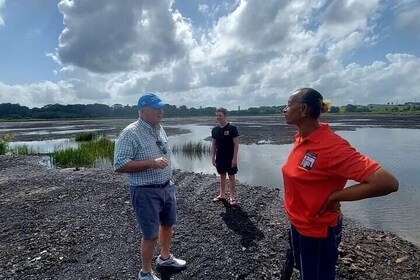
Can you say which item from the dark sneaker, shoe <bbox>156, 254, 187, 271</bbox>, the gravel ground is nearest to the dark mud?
the gravel ground

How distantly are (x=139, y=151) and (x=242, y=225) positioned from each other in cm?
334

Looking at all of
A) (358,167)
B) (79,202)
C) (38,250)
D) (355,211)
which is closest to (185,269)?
(38,250)

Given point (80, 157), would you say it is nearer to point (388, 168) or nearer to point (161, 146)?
point (388, 168)

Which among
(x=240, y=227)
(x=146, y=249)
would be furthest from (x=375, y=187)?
(x=240, y=227)

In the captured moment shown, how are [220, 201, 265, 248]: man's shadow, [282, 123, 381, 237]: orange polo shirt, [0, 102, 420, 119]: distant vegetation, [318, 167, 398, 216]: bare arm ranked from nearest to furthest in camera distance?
[318, 167, 398, 216]: bare arm, [282, 123, 381, 237]: orange polo shirt, [220, 201, 265, 248]: man's shadow, [0, 102, 420, 119]: distant vegetation

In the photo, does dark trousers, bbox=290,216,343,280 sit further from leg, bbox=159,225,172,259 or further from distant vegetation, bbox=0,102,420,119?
distant vegetation, bbox=0,102,420,119

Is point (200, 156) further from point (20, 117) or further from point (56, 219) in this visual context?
point (20, 117)

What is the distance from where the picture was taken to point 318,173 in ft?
8.05

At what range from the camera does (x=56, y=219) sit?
7.06 m

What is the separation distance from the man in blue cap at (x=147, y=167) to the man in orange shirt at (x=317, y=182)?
1.61m

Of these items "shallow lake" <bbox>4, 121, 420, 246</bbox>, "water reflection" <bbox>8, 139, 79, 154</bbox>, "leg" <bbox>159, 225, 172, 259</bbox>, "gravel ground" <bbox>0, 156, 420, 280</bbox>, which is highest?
"leg" <bbox>159, 225, 172, 259</bbox>

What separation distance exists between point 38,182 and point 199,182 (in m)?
5.28

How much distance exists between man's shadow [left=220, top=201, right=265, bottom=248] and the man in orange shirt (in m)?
2.89

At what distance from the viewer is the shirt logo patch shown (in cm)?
248
